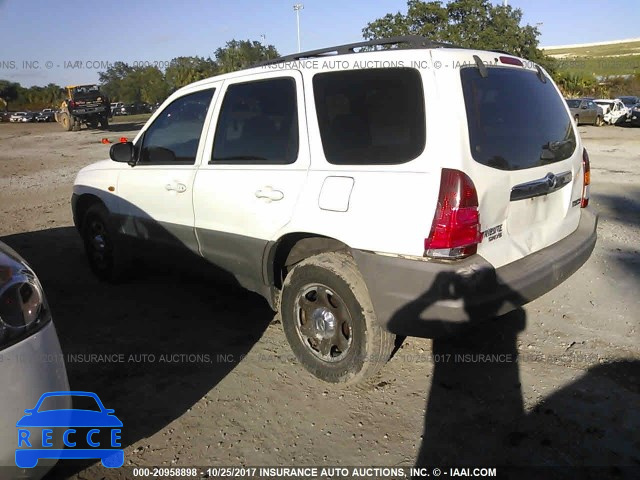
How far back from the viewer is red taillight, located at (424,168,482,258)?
2.55 meters

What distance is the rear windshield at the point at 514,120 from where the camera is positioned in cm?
270

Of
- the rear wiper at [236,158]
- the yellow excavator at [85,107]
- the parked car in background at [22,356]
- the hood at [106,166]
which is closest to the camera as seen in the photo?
the parked car in background at [22,356]

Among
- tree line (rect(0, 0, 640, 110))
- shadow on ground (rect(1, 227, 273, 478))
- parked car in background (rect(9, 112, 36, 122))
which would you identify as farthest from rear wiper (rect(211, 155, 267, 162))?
parked car in background (rect(9, 112, 36, 122))

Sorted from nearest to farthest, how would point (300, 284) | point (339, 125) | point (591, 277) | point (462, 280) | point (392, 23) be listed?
1. point (462, 280)
2. point (339, 125)
3. point (300, 284)
4. point (591, 277)
5. point (392, 23)

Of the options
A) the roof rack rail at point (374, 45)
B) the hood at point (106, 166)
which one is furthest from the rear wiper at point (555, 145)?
the hood at point (106, 166)

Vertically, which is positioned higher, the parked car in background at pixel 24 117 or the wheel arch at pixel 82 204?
the parked car in background at pixel 24 117

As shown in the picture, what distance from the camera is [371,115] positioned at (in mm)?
2896

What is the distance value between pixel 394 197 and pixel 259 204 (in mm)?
1019

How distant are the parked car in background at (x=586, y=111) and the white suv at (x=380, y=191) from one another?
24704mm

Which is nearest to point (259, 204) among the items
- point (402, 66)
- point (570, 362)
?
point (402, 66)

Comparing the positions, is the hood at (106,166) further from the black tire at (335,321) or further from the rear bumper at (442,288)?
the rear bumper at (442,288)

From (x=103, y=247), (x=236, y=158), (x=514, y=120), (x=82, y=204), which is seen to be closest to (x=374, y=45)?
(x=514, y=120)

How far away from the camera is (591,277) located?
4758 millimetres

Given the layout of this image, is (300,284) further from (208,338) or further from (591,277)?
(591,277)
